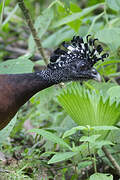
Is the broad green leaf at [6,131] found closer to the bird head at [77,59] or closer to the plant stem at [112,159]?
the bird head at [77,59]

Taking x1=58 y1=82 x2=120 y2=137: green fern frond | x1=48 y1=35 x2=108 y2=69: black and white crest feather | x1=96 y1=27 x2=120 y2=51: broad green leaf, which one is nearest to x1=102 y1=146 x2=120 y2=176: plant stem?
x1=58 y1=82 x2=120 y2=137: green fern frond

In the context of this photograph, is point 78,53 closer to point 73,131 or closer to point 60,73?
point 60,73

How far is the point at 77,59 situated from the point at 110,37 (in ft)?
1.35

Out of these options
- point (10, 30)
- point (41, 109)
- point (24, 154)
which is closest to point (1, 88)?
point (24, 154)

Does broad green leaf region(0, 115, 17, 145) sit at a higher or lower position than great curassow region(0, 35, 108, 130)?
lower

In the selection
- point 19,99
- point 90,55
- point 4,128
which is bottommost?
point 4,128

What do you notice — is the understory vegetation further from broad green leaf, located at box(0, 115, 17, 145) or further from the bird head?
the bird head

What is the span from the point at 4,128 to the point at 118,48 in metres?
1.37

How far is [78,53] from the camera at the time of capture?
317cm

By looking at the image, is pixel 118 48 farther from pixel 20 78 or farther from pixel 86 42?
pixel 20 78

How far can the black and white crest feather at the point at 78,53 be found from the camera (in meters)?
3.16

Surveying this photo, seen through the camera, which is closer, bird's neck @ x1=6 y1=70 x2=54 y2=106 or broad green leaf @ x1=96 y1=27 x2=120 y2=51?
bird's neck @ x1=6 y1=70 x2=54 y2=106

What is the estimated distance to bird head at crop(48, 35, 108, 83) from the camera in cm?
316

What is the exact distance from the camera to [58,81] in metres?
3.21
